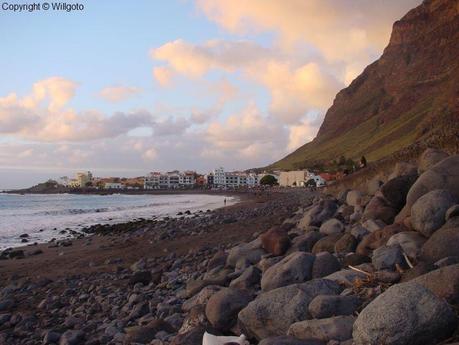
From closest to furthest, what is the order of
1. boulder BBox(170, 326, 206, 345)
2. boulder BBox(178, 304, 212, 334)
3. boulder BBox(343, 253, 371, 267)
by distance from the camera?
boulder BBox(170, 326, 206, 345)
boulder BBox(178, 304, 212, 334)
boulder BBox(343, 253, 371, 267)

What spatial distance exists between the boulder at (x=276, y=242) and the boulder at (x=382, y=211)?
1.68 meters

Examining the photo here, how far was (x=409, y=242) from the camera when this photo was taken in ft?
23.2

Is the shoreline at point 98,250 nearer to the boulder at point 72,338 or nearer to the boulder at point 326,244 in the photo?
the boulder at point 72,338

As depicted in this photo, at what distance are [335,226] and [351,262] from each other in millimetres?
3497

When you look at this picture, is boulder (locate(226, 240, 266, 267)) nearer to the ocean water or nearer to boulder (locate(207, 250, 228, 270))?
boulder (locate(207, 250, 228, 270))

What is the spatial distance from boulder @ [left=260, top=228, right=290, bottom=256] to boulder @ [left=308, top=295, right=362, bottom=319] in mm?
4524

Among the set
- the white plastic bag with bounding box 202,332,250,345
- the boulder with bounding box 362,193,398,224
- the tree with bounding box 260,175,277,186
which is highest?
the tree with bounding box 260,175,277,186

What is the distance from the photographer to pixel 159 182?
593 feet

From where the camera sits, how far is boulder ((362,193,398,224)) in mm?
9461

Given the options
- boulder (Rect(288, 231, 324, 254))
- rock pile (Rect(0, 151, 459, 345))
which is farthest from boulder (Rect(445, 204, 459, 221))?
boulder (Rect(288, 231, 324, 254))

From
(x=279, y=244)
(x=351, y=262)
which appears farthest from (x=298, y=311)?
(x=279, y=244)

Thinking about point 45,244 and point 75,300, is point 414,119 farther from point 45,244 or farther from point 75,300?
point 75,300

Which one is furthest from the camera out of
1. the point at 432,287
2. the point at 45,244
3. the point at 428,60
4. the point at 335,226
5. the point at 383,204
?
the point at 428,60

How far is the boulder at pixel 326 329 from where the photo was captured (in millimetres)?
4684
